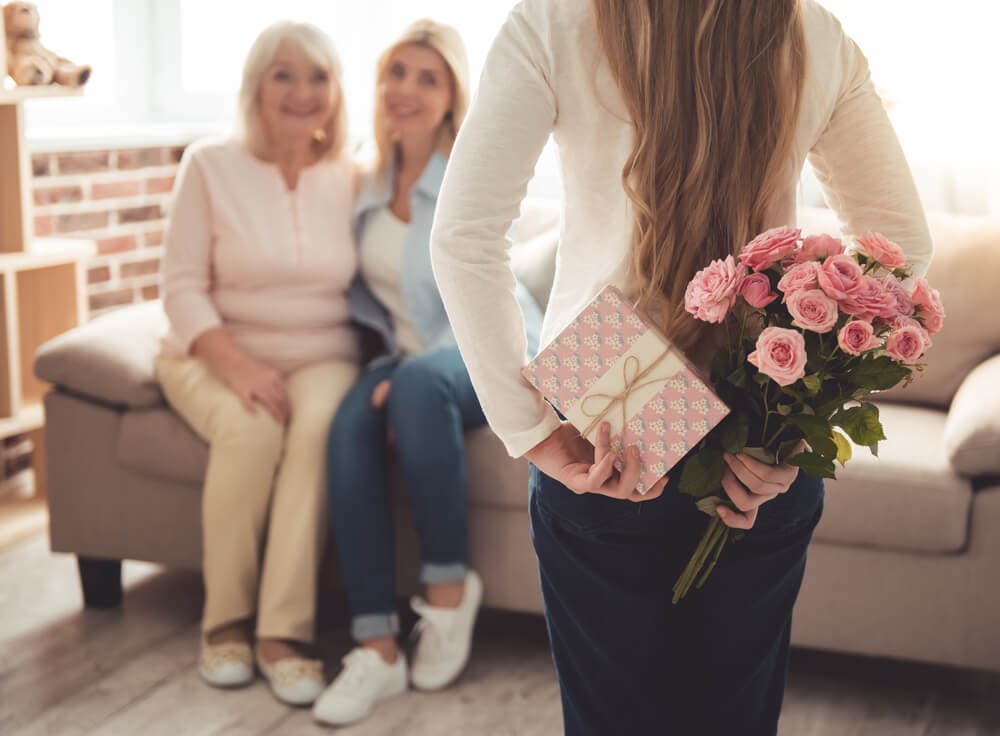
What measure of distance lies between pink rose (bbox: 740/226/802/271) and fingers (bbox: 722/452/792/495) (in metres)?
0.19

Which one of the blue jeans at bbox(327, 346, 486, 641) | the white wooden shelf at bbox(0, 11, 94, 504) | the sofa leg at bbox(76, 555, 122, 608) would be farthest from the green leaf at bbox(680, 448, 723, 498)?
the white wooden shelf at bbox(0, 11, 94, 504)

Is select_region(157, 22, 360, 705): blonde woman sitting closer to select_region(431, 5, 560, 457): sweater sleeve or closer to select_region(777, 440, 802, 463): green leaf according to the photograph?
select_region(431, 5, 560, 457): sweater sleeve

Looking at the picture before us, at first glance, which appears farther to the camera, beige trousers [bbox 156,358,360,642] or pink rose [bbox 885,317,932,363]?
beige trousers [bbox 156,358,360,642]

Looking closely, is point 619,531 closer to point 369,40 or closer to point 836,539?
point 836,539

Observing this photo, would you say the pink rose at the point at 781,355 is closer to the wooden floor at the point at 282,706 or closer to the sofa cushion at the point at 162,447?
the wooden floor at the point at 282,706

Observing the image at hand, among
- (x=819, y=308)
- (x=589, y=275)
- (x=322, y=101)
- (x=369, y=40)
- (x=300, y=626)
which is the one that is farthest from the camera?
(x=369, y=40)

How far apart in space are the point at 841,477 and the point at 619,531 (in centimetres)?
120

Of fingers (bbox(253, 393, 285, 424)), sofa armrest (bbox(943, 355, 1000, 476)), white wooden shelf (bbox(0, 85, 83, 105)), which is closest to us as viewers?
sofa armrest (bbox(943, 355, 1000, 476))

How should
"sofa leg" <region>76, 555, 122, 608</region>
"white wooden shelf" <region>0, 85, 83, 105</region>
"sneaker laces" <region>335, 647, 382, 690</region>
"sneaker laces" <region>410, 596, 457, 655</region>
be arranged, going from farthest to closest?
"white wooden shelf" <region>0, 85, 83, 105</region> → "sofa leg" <region>76, 555, 122, 608</region> → "sneaker laces" <region>410, 596, 457, 655</region> → "sneaker laces" <region>335, 647, 382, 690</region>

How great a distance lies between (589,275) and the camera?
1.19 m

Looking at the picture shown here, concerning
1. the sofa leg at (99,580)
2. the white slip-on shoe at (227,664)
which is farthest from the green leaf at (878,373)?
the sofa leg at (99,580)

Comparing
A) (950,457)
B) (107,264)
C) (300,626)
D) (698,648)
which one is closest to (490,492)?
(300,626)

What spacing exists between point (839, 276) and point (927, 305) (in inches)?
5.1

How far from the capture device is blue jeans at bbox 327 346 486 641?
95.3 inches
